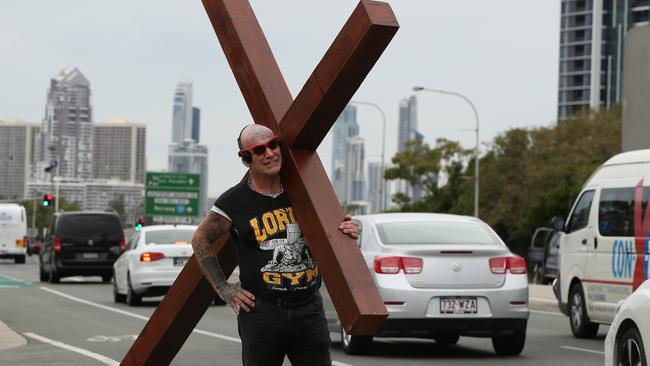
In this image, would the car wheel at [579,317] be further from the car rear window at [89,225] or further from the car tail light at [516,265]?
the car rear window at [89,225]

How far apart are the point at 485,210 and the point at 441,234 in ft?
243

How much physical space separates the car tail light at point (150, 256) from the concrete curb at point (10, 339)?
7.37 meters

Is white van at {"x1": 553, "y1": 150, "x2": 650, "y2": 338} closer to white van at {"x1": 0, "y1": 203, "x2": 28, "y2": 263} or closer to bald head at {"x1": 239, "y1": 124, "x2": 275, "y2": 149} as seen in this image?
bald head at {"x1": 239, "y1": 124, "x2": 275, "y2": 149}

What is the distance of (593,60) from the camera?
171125 millimetres

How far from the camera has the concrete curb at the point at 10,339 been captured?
1627 cm

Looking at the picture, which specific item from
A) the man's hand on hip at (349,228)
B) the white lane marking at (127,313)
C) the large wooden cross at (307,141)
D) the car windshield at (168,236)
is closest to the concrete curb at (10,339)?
the white lane marking at (127,313)

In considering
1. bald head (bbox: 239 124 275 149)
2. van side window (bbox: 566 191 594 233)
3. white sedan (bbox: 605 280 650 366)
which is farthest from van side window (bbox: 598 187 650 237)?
bald head (bbox: 239 124 275 149)

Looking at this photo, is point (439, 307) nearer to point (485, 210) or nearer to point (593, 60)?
point (485, 210)

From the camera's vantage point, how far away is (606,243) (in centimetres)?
1783

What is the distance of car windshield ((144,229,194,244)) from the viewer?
2695 cm

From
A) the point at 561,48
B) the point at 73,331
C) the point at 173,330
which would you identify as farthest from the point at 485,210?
the point at 561,48

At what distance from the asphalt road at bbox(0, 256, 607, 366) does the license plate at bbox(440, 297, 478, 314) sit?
20.1 inches

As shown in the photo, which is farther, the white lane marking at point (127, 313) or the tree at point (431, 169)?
the tree at point (431, 169)

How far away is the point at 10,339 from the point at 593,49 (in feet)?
525
